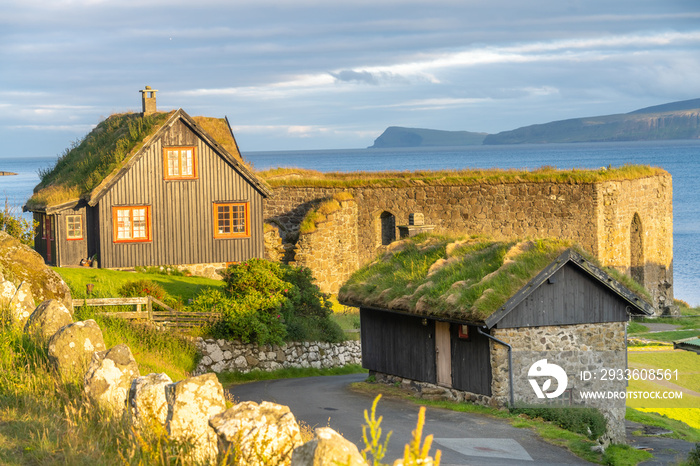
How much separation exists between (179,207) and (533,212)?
15.2 m

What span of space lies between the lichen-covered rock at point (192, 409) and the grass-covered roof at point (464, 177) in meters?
29.5

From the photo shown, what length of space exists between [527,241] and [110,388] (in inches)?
493

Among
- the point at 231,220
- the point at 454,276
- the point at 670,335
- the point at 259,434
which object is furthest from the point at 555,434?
the point at 231,220

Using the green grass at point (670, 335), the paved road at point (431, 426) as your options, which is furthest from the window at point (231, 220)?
the green grass at point (670, 335)

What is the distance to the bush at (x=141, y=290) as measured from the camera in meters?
26.9

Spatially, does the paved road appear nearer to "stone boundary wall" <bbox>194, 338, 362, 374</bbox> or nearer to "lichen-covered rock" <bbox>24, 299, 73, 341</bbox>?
"stone boundary wall" <bbox>194, 338, 362, 374</bbox>

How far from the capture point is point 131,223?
3366cm

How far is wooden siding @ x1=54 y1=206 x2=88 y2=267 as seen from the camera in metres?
33.3

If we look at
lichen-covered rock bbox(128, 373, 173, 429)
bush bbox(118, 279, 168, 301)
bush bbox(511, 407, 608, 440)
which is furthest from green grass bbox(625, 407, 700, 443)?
bush bbox(118, 279, 168, 301)

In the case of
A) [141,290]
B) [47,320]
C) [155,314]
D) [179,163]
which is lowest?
[155,314]

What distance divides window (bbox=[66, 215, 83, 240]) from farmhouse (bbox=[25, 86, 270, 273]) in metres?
0.04

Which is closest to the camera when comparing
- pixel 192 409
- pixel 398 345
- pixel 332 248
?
pixel 192 409
